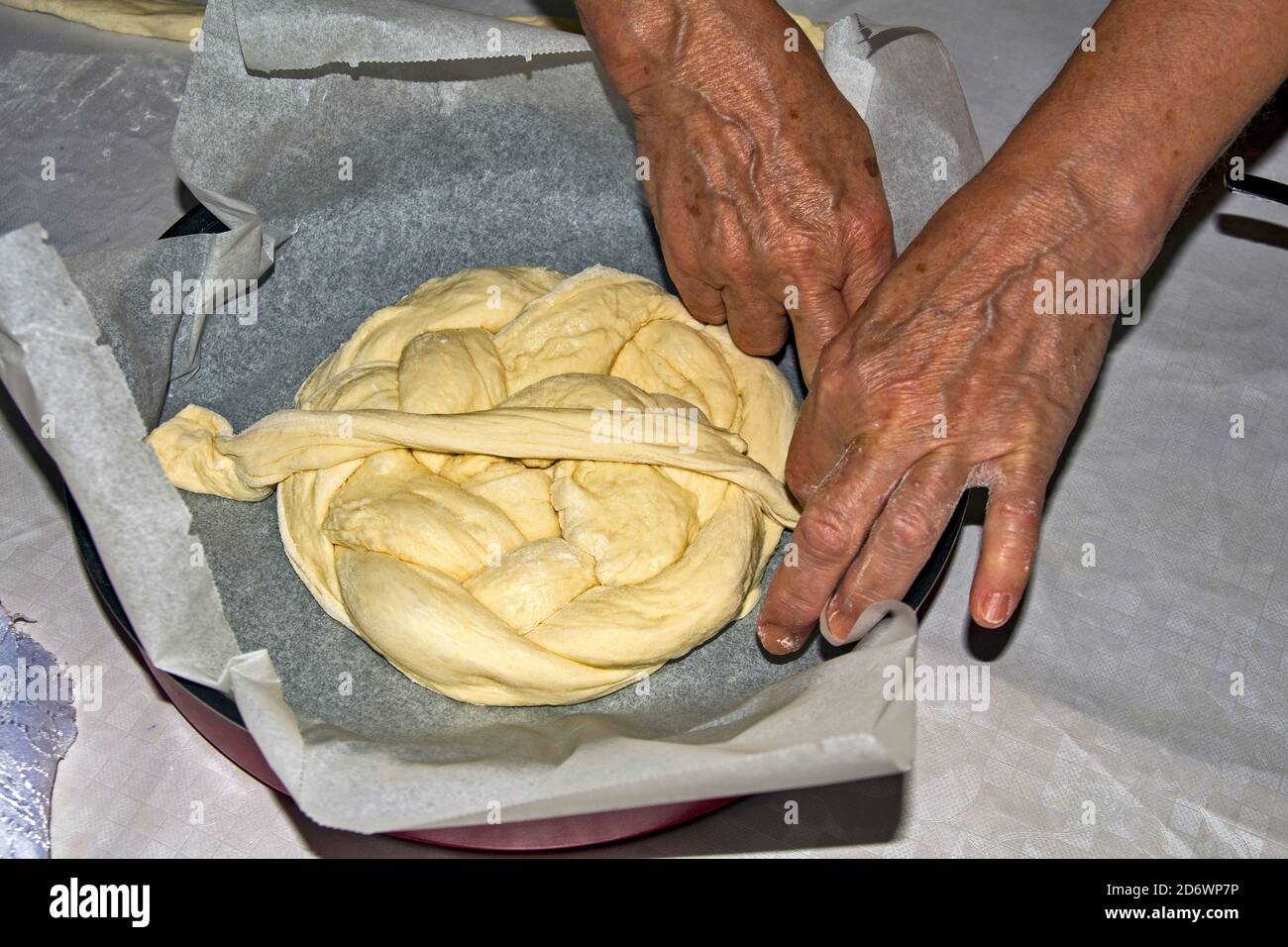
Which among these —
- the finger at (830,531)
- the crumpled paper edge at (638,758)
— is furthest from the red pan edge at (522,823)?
the finger at (830,531)

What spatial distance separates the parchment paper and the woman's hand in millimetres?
191

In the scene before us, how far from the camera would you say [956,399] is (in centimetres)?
100

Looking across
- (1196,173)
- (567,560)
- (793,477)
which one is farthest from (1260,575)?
(567,560)

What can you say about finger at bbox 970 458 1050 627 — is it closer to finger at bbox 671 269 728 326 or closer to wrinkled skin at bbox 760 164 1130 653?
wrinkled skin at bbox 760 164 1130 653

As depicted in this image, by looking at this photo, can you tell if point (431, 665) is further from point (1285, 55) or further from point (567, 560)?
point (1285, 55)

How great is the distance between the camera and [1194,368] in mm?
1535

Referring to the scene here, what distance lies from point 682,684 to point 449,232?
0.69 meters

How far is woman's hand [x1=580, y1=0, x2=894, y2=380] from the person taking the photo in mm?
1154

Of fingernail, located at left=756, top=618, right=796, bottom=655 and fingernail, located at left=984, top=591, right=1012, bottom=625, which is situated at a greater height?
fingernail, located at left=984, top=591, right=1012, bottom=625

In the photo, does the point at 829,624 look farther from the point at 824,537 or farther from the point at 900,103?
the point at 900,103
